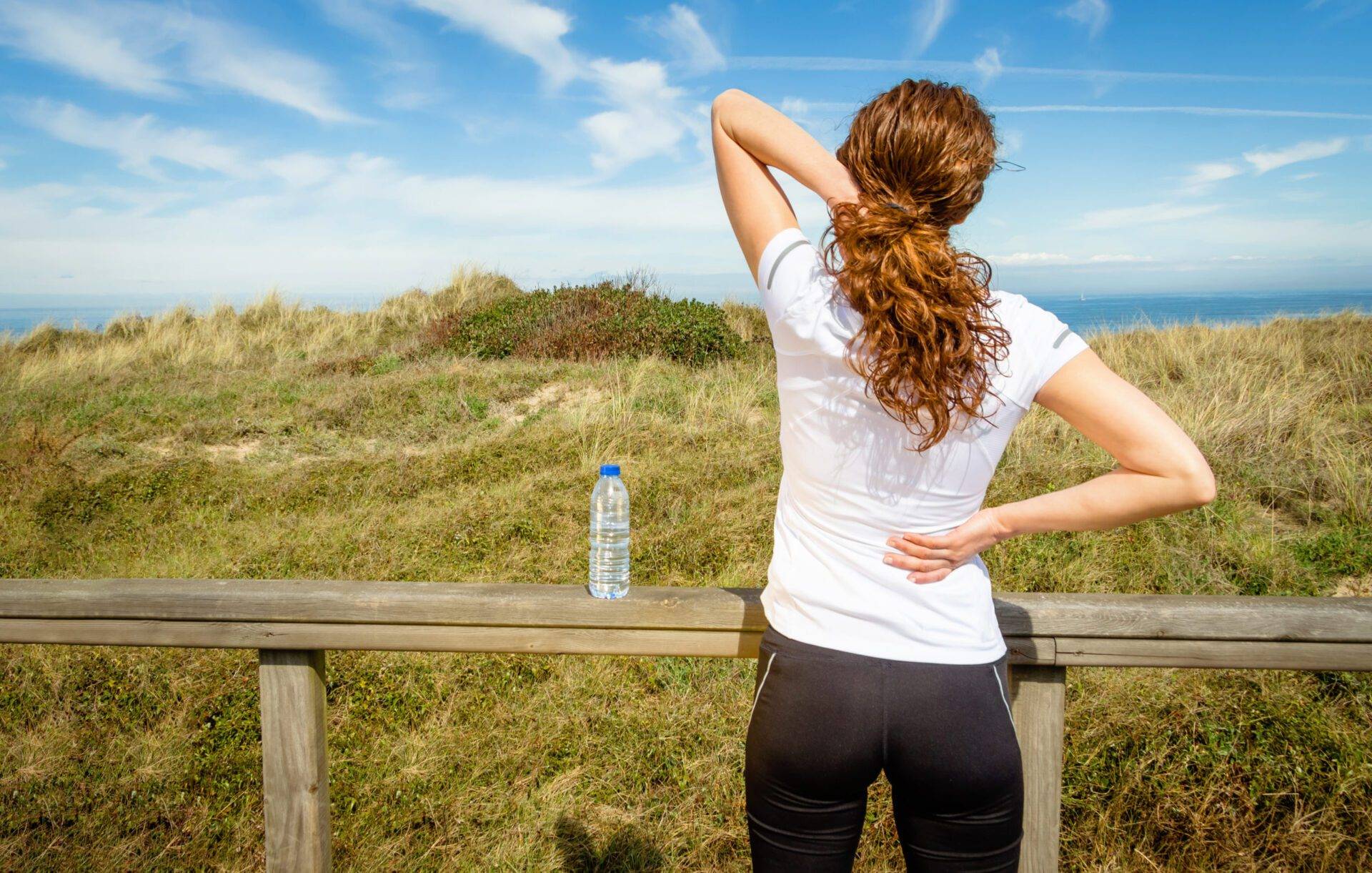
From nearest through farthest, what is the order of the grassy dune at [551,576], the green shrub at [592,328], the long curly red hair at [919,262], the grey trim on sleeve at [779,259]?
the long curly red hair at [919,262]
the grey trim on sleeve at [779,259]
the grassy dune at [551,576]
the green shrub at [592,328]

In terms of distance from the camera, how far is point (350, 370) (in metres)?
12.5

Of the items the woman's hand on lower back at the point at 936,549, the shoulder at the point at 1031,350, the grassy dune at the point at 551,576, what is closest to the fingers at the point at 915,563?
the woman's hand on lower back at the point at 936,549

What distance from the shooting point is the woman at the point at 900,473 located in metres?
1.34

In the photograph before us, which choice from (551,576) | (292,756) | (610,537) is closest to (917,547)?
(610,537)

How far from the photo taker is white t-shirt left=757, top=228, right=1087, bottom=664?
138cm

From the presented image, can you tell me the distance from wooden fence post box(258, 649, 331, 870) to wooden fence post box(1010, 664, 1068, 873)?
175cm

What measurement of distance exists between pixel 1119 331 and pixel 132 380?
610 inches

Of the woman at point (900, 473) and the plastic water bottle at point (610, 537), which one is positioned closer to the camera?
the woman at point (900, 473)

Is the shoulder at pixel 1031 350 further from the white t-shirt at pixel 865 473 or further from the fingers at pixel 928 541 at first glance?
the fingers at pixel 928 541

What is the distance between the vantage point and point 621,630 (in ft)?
6.48

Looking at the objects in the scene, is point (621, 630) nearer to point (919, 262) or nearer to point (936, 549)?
point (936, 549)

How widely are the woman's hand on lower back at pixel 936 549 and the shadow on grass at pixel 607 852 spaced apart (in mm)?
2119

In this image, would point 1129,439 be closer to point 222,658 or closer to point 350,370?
point 222,658

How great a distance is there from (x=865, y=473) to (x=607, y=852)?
2.34 meters
